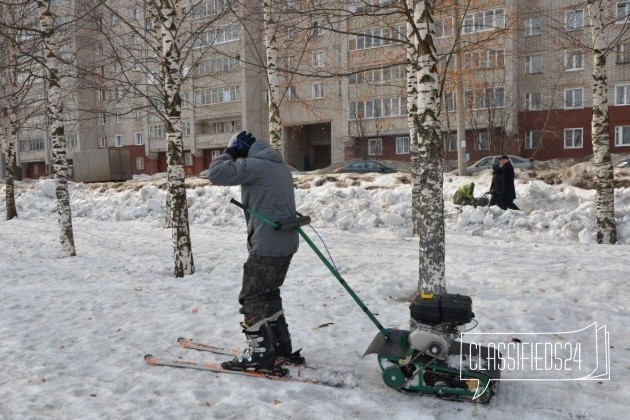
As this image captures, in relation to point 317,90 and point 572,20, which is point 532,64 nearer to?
point 317,90

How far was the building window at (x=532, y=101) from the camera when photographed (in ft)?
121

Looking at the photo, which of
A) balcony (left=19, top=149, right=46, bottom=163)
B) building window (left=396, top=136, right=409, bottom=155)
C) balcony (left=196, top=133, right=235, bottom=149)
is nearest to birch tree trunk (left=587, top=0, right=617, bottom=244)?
building window (left=396, top=136, right=409, bottom=155)

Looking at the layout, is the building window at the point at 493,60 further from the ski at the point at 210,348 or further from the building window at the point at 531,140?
the ski at the point at 210,348

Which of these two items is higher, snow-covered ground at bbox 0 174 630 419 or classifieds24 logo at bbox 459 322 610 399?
snow-covered ground at bbox 0 174 630 419

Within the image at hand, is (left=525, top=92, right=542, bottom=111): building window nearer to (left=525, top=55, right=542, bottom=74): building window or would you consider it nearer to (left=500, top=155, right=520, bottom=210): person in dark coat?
(left=525, top=55, right=542, bottom=74): building window

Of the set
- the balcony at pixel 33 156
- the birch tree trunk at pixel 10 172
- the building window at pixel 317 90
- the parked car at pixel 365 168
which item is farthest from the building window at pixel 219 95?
the birch tree trunk at pixel 10 172

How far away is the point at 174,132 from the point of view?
8133mm

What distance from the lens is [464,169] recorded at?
21859mm

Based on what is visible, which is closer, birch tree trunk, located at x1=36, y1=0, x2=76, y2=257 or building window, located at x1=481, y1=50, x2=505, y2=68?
birch tree trunk, located at x1=36, y1=0, x2=76, y2=257

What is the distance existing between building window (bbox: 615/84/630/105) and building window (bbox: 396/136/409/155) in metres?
14.6

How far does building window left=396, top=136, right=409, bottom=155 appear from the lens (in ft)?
132

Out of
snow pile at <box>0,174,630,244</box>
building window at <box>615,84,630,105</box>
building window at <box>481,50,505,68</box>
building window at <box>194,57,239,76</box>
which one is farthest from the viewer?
building window at <box>194,57,239,76</box>

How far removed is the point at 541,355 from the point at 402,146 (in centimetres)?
3660

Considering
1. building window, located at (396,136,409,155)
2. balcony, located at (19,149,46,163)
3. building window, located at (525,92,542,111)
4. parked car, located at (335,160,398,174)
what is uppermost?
building window, located at (525,92,542,111)
